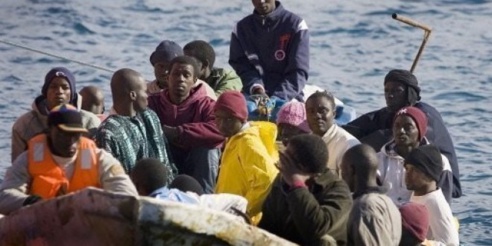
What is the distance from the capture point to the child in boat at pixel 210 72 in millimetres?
17000

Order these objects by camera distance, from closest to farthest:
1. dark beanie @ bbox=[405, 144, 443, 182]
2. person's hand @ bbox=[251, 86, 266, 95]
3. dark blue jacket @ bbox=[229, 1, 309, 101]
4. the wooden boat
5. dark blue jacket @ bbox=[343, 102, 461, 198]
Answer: the wooden boat, dark beanie @ bbox=[405, 144, 443, 182], dark blue jacket @ bbox=[343, 102, 461, 198], person's hand @ bbox=[251, 86, 266, 95], dark blue jacket @ bbox=[229, 1, 309, 101]

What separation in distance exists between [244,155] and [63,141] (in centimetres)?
170

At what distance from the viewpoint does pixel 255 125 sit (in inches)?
590

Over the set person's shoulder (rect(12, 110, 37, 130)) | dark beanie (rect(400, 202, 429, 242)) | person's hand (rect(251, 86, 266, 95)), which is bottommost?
person's hand (rect(251, 86, 266, 95))

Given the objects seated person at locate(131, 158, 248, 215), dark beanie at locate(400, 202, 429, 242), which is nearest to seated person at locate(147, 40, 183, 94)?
seated person at locate(131, 158, 248, 215)

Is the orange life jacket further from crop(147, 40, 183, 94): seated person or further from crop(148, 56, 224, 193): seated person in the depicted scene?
crop(147, 40, 183, 94): seated person

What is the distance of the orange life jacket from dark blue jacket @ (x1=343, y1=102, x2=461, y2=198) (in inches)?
136

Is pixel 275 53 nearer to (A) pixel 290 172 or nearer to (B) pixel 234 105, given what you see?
(B) pixel 234 105

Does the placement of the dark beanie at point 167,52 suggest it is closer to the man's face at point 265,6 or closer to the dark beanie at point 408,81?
the man's face at point 265,6

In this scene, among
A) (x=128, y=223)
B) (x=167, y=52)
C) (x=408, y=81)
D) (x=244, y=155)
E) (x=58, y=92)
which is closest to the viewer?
(x=128, y=223)

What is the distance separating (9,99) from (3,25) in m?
4.69

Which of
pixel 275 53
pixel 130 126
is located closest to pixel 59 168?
pixel 130 126

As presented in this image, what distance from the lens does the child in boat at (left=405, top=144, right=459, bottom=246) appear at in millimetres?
14664

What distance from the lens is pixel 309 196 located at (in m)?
12.9
